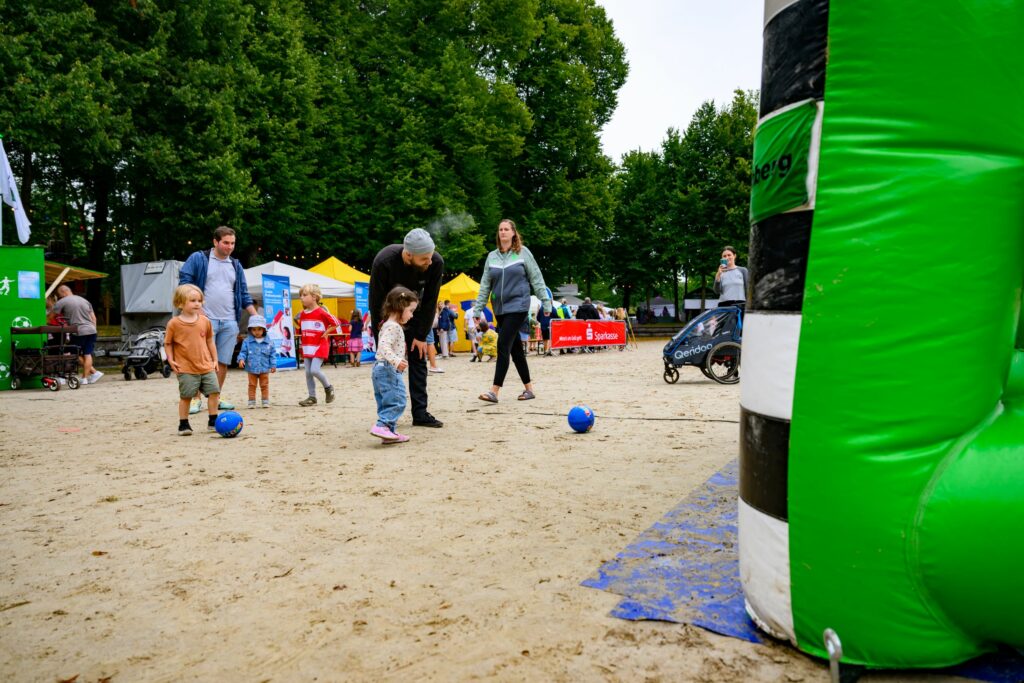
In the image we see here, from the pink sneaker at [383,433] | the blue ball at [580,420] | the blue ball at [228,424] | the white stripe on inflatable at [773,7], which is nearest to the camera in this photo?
the white stripe on inflatable at [773,7]

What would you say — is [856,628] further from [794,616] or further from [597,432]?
[597,432]

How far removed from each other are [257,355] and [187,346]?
216 centimetres

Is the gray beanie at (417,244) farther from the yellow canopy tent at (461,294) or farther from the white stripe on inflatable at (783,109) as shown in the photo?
the yellow canopy tent at (461,294)

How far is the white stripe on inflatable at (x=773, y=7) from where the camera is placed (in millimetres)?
2235

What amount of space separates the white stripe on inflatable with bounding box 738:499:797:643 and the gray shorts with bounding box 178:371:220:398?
6277 mm

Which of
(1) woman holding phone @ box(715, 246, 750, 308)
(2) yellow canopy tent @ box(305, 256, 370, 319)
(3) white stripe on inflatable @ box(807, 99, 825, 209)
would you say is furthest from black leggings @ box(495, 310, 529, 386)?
(2) yellow canopy tent @ box(305, 256, 370, 319)

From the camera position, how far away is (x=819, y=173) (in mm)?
2127

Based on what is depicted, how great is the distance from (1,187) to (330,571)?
13.9m

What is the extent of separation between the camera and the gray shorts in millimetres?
7262

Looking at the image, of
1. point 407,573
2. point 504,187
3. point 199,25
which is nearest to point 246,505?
point 407,573

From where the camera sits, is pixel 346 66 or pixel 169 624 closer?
pixel 169 624

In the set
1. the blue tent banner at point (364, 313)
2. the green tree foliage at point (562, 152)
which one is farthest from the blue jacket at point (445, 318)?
the green tree foliage at point (562, 152)

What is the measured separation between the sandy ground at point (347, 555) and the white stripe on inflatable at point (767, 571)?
100 mm

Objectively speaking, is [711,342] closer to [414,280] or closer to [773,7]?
[414,280]
